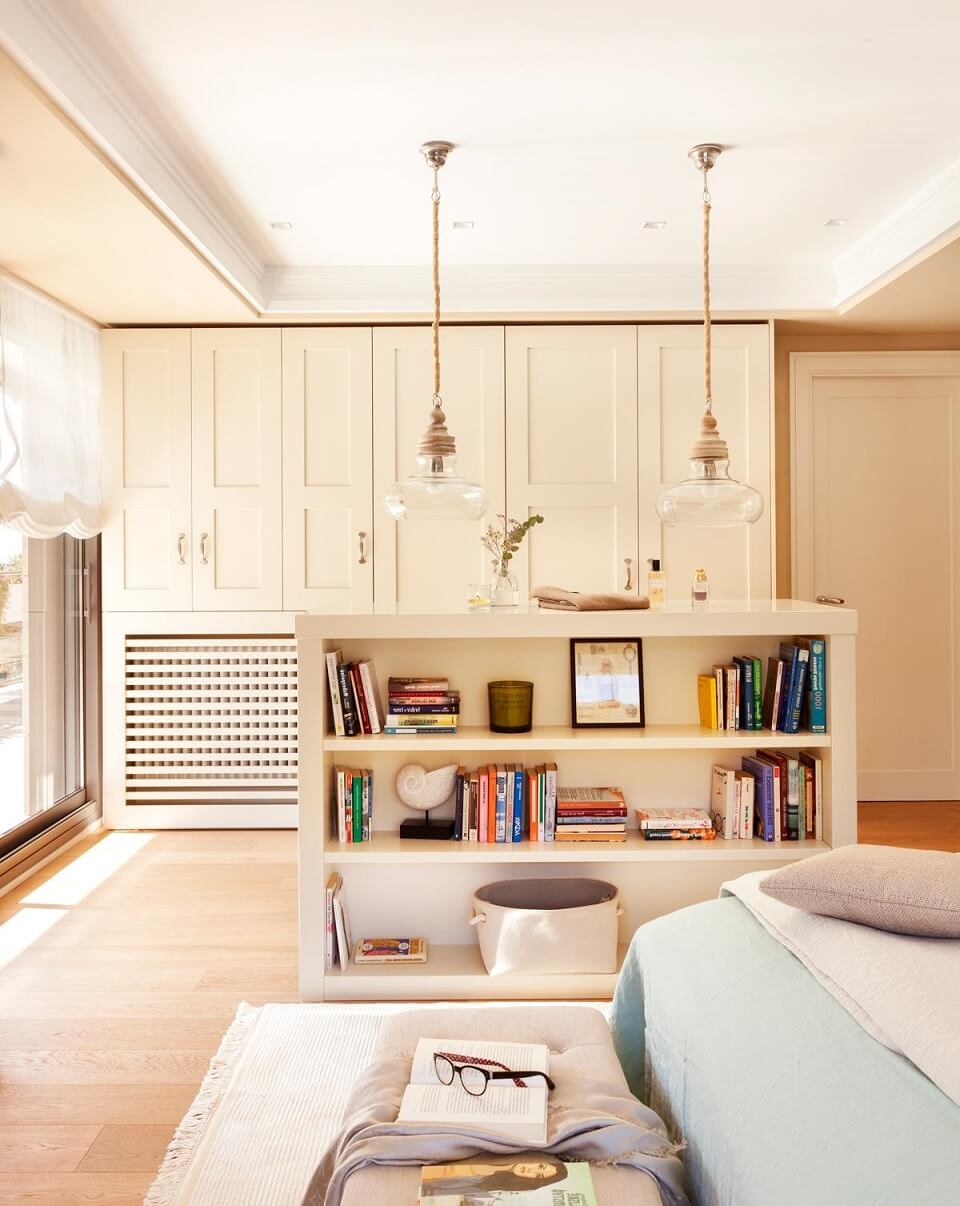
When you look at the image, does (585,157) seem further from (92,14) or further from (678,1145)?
(678,1145)

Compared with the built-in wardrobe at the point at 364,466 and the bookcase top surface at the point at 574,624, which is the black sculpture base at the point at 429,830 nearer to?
the bookcase top surface at the point at 574,624

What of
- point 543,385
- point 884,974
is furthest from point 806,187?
point 884,974

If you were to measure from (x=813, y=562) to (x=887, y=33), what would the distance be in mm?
2925

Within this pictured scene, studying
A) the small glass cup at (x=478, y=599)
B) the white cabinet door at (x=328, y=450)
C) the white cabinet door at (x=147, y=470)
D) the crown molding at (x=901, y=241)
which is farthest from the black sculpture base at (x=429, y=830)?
the crown molding at (x=901, y=241)

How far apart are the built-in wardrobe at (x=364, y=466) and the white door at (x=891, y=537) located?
51 centimetres

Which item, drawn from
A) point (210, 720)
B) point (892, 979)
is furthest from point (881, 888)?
point (210, 720)

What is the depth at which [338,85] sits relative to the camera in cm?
273

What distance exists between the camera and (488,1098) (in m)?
1.55

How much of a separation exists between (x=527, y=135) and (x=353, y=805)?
2.11 meters

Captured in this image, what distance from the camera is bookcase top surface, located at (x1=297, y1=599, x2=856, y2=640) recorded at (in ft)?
9.18

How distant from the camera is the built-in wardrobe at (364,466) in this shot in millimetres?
4633

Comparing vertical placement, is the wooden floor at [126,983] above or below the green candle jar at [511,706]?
below

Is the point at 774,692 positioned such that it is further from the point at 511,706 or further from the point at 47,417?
the point at 47,417

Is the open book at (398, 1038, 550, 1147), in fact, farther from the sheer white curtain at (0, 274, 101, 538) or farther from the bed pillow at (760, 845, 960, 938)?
the sheer white curtain at (0, 274, 101, 538)
